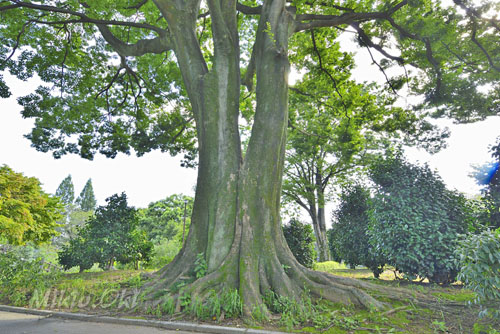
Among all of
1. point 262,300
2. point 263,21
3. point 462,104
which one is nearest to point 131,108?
point 263,21

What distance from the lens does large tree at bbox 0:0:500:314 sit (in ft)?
16.6

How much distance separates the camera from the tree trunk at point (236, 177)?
465cm

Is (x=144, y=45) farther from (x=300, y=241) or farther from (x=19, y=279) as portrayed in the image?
(x=300, y=241)

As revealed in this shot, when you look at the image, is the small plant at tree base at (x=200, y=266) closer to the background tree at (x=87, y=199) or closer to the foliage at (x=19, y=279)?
the foliage at (x=19, y=279)

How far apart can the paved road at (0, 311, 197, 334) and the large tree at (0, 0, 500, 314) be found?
3.31 ft

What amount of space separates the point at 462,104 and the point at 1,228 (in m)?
15.2

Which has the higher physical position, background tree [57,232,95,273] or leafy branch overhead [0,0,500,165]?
leafy branch overhead [0,0,500,165]

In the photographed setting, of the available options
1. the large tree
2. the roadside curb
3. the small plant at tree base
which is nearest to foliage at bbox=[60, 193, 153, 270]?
the large tree

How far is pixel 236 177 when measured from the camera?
18.0ft

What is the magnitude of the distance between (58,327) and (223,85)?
5.25m

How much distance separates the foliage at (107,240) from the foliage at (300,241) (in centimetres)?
619

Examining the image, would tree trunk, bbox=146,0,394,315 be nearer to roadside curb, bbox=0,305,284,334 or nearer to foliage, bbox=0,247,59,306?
roadside curb, bbox=0,305,284,334

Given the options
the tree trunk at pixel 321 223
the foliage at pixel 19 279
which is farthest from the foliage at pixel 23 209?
the tree trunk at pixel 321 223

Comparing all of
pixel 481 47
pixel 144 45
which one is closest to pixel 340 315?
pixel 144 45
